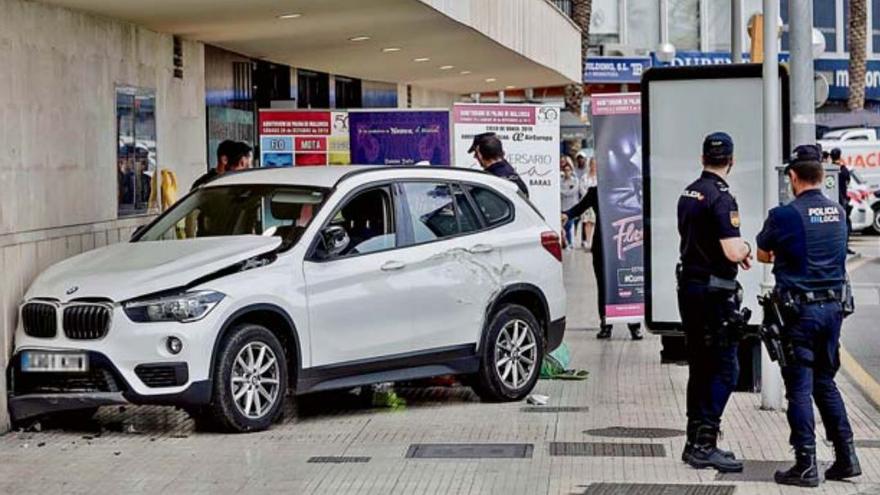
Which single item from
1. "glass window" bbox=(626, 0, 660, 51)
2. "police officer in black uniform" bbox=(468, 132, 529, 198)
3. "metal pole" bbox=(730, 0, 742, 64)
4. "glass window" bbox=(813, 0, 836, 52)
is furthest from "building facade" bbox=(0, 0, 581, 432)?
"glass window" bbox=(813, 0, 836, 52)

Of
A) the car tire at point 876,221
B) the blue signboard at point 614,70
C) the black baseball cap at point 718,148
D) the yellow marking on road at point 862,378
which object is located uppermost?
the blue signboard at point 614,70

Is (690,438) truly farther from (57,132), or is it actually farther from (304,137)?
(304,137)

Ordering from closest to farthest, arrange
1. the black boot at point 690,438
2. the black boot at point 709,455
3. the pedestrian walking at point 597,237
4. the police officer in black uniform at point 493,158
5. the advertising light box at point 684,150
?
the black boot at point 709,455
the black boot at point 690,438
the advertising light box at point 684,150
the police officer in black uniform at point 493,158
the pedestrian walking at point 597,237

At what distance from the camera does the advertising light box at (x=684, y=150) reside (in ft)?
43.4

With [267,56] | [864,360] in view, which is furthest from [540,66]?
[864,360]

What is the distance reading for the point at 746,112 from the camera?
13250 mm

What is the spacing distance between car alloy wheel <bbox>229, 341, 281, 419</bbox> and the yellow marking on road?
4.44m

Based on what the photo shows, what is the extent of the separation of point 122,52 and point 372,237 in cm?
369

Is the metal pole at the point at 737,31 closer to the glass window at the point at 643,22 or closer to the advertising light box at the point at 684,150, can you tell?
the advertising light box at the point at 684,150

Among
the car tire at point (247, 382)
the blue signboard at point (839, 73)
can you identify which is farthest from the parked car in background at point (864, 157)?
the car tire at point (247, 382)

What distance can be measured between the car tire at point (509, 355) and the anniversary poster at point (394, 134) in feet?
19.0

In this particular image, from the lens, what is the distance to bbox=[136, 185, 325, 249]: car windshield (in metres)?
11.9

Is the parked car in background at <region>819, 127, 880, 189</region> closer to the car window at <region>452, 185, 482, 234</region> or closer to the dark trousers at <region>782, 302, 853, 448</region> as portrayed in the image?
the car window at <region>452, 185, 482, 234</region>

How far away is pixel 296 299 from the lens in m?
11.3
